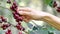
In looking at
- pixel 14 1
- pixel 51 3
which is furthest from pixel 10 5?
pixel 51 3

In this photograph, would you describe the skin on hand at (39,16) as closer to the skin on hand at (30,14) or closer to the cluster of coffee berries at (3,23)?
the skin on hand at (30,14)

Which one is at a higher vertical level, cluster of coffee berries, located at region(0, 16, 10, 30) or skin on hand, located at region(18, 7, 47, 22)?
skin on hand, located at region(18, 7, 47, 22)

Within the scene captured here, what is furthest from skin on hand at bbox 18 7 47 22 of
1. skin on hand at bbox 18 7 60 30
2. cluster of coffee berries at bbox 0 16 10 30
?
cluster of coffee berries at bbox 0 16 10 30

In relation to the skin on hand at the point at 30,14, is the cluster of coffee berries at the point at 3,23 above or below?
below

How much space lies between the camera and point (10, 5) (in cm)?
105

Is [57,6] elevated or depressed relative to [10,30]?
elevated

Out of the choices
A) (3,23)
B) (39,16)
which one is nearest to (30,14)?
(39,16)

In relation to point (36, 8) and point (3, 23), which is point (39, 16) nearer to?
point (36, 8)

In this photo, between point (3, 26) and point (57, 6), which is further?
point (57, 6)

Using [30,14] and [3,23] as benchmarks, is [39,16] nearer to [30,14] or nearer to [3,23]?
[30,14]

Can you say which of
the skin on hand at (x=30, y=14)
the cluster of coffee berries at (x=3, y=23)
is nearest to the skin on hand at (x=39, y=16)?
the skin on hand at (x=30, y=14)

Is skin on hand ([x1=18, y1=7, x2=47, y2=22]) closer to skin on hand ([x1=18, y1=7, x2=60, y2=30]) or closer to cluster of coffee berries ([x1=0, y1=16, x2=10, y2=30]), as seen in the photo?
skin on hand ([x1=18, y1=7, x2=60, y2=30])

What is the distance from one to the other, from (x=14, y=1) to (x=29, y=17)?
0.12m

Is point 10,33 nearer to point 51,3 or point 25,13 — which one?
point 25,13
